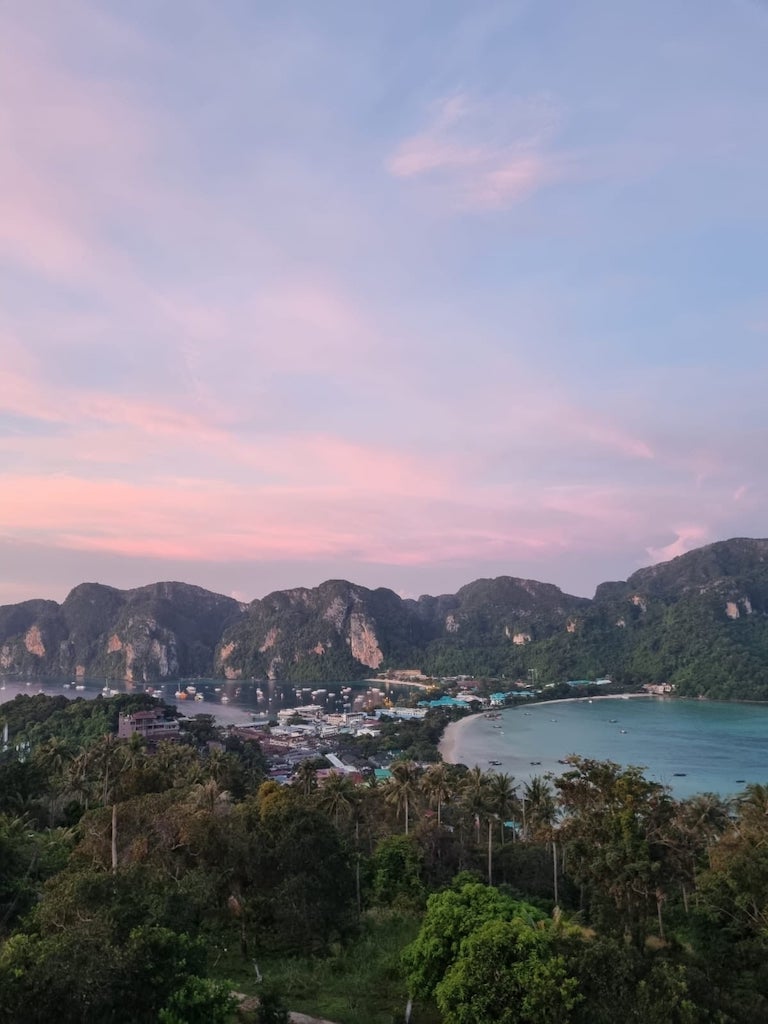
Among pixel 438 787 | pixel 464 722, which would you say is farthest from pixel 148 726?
pixel 464 722

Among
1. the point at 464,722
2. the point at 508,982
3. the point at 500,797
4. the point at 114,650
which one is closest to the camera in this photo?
the point at 508,982

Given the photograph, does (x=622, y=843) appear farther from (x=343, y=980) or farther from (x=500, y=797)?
(x=500, y=797)

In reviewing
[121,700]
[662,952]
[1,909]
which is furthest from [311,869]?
[121,700]

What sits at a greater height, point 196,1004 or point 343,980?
point 196,1004

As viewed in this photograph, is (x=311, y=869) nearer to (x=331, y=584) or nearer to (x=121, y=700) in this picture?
(x=121, y=700)

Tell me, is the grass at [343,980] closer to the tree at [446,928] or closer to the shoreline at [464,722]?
the tree at [446,928]

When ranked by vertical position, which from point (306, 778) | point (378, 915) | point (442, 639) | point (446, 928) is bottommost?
point (378, 915)

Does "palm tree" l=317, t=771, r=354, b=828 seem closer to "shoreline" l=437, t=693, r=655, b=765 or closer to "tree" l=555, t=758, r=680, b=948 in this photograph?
"tree" l=555, t=758, r=680, b=948
